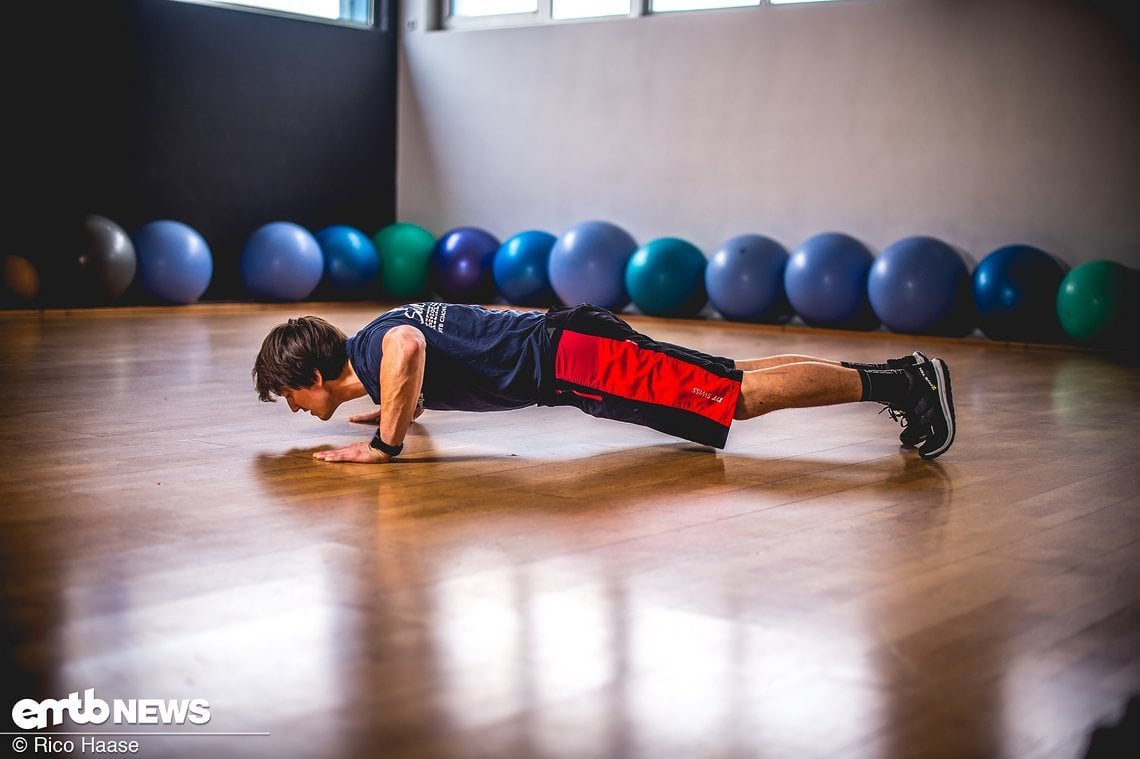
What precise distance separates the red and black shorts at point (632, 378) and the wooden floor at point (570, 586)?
0.13m

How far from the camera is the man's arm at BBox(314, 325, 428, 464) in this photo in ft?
9.90

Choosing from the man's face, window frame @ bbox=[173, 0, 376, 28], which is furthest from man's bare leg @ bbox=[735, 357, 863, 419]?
window frame @ bbox=[173, 0, 376, 28]

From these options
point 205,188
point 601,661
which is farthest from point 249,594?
point 205,188

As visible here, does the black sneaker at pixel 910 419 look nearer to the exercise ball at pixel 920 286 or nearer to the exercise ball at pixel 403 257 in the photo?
the exercise ball at pixel 920 286

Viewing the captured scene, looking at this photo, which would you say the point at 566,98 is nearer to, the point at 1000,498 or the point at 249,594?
the point at 1000,498

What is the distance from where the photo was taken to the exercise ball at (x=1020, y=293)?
22.3 feet

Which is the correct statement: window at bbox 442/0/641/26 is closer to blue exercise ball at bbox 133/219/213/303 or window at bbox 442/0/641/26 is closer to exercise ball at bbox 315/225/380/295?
exercise ball at bbox 315/225/380/295

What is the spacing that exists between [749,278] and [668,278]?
0.55 m

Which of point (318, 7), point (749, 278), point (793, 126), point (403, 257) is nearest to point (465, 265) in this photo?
point (403, 257)

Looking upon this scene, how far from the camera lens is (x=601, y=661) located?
173 cm

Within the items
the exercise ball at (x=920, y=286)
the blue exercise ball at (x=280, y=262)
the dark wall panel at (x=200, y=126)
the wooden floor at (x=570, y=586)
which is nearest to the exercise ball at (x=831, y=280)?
the exercise ball at (x=920, y=286)

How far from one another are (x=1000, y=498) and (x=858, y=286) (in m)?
4.58

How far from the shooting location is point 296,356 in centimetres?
311

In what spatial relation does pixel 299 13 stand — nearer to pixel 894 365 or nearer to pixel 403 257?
pixel 403 257
